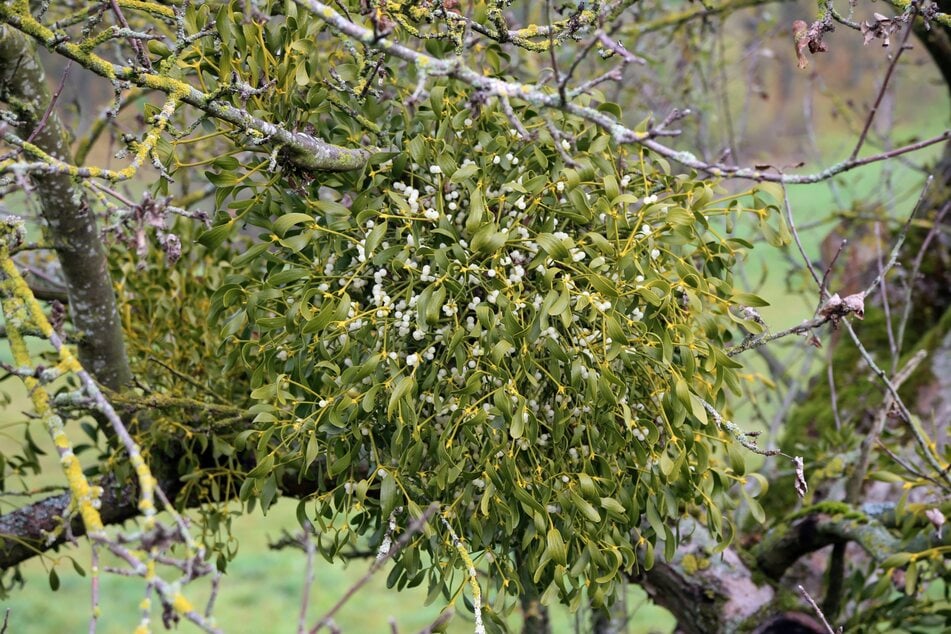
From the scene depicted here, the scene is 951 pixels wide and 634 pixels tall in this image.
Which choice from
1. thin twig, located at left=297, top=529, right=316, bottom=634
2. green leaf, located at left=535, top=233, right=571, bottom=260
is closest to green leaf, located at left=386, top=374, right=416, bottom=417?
green leaf, located at left=535, top=233, right=571, bottom=260

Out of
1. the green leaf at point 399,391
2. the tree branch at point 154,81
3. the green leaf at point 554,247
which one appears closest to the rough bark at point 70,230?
the tree branch at point 154,81

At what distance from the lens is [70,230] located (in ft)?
4.75

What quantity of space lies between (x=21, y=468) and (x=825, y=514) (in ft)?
5.11

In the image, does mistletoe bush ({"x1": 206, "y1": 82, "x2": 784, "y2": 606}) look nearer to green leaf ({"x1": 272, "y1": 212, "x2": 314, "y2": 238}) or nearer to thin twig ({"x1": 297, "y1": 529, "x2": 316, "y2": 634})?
green leaf ({"x1": 272, "y1": 212, "x2": 314, "y2": 238})

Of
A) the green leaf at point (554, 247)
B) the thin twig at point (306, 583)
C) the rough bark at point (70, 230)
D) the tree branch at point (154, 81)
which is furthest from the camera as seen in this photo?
the rough bark at point (70, 230)

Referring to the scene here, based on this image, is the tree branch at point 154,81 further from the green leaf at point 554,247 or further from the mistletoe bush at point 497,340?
the green leaf at point 554,247

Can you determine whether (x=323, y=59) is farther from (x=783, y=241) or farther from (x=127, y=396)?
(x=783, y=241)

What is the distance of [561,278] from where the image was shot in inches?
48.3

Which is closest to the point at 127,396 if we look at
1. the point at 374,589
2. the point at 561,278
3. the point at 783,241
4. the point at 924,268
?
the point at 561,278

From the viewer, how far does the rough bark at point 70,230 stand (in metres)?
1.37

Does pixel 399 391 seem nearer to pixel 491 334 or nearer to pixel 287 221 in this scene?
pixel 491 334

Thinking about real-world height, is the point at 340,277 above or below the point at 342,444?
above

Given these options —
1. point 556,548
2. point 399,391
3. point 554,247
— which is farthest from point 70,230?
point 556,548

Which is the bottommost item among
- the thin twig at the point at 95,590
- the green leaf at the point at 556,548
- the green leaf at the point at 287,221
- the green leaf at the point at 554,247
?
the thin twig at the point at 95,590
